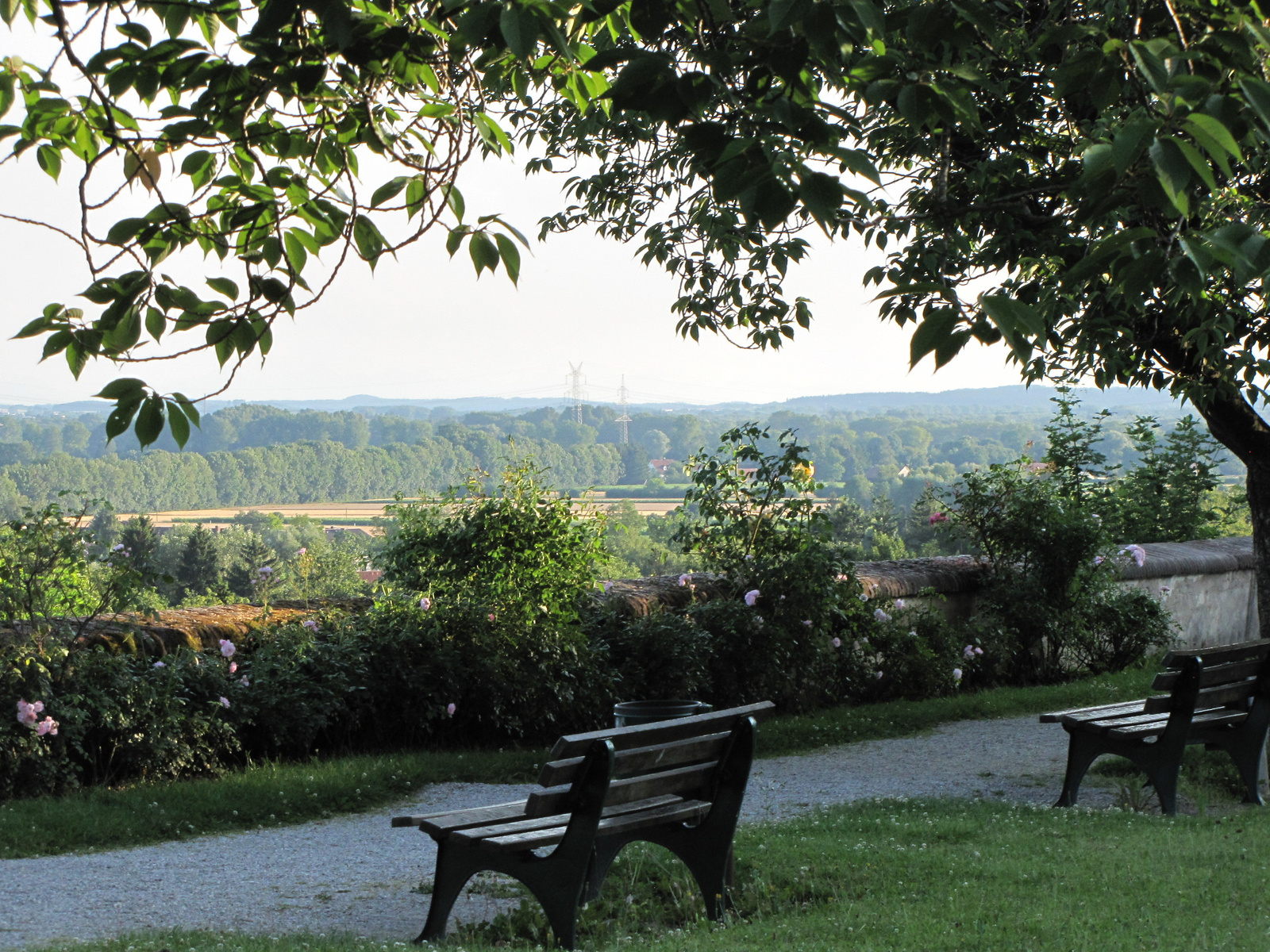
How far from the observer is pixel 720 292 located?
7.23m

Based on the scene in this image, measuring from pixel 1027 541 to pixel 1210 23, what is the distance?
26.7 feet

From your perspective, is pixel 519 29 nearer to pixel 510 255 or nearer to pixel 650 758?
pixel 510 255

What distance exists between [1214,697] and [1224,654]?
0.23m

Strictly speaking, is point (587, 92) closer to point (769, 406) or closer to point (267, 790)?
point (267, 790)

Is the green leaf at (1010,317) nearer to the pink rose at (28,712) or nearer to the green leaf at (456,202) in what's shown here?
the green leaf at (456,202)

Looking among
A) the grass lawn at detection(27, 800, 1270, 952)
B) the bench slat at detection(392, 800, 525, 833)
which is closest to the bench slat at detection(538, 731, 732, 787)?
the bench slat at detection(392, 800, 525, 833)

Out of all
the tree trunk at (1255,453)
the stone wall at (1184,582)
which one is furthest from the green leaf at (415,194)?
the stone wall at (1184,582)

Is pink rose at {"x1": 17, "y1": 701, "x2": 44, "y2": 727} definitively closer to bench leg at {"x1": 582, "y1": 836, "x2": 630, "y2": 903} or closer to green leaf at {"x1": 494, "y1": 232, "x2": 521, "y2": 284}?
bench leg at {"x1": 582, "y1": 836, "x2": 630, "y2": 903}

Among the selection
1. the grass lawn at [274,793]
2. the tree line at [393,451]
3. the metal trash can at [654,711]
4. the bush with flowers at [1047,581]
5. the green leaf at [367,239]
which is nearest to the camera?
the green leaf at [367,239]

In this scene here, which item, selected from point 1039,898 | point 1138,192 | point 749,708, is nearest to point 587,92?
point 1138,192

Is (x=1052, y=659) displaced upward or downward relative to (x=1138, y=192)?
downward

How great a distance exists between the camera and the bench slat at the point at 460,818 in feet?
12.6

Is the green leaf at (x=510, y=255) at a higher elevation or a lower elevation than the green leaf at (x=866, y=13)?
lower

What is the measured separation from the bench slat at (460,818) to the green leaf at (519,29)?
256 centimetres
